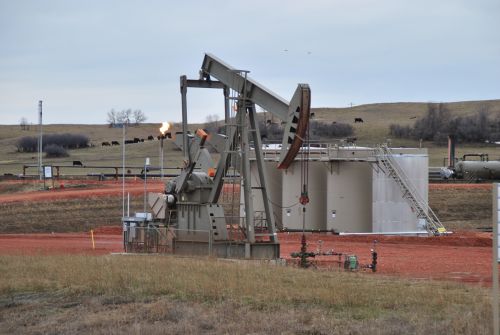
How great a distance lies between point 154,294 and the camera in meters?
16.2

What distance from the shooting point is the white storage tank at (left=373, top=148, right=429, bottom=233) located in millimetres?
40156

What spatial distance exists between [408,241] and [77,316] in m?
25.5

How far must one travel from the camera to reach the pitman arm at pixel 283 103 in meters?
→ 23.3

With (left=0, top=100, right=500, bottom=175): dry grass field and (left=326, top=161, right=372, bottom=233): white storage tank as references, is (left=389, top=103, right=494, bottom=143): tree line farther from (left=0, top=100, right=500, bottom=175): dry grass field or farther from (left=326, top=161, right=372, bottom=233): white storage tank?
(left=326, top=161, right=372, bottom=233): white storage tank

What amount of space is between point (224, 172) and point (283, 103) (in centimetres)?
340

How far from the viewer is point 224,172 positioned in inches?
1058

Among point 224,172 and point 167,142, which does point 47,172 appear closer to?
point 224,172

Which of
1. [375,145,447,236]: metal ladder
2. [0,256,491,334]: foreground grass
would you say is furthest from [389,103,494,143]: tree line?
[0,256,491,334]: foreground grass

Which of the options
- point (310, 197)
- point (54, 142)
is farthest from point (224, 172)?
point (54, 142)

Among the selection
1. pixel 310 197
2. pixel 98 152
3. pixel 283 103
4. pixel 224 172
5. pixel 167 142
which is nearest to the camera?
pixel 283 103

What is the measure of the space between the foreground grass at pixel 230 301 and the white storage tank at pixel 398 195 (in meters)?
20.9

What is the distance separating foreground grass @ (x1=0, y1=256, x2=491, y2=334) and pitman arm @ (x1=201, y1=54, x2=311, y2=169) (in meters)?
4.73

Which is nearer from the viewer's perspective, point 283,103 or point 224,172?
point 283,103

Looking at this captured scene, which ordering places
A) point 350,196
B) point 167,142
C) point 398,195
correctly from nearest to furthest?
1. point 398,195
2. point 350,196
3. point 167,142
